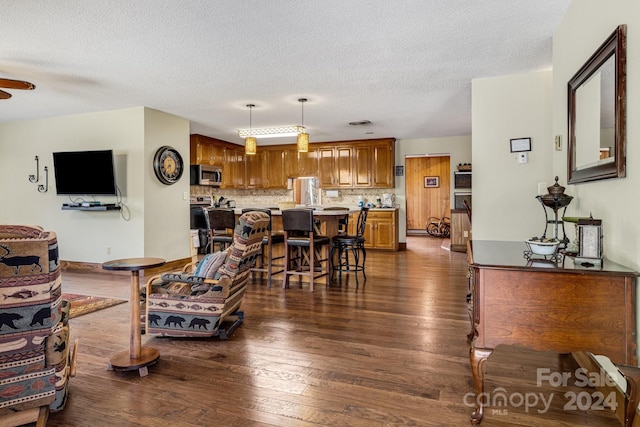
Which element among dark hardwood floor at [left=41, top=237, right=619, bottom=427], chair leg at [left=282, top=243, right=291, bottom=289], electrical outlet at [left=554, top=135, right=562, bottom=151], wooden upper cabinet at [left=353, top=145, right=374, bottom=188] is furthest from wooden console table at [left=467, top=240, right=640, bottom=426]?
wooden upper cabinet at [left=353, top=145, right=374, bottom=188]

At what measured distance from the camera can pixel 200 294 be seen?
2.88 metres

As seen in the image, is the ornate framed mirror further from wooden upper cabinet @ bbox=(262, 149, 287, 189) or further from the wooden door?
the wooden door

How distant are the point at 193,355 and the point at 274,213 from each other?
8.93ft

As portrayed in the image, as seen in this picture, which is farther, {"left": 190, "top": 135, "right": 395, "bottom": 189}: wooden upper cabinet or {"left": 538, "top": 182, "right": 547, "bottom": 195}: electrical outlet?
{"left": 190, "top": 135, "right": 395, "bottom": 189}: wooden upper cabinet

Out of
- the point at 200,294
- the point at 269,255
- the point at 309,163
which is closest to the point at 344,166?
the point at 309,163

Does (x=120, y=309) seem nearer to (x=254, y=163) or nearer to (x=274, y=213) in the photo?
(x=274, y=213)

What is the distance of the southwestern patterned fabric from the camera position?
1545mm

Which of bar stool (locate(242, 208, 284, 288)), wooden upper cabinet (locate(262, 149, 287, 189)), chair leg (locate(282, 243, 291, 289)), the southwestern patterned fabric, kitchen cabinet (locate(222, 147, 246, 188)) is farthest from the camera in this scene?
wooden upper cabinet (locate(262, 149, 287, 189))

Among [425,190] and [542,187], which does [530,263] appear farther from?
[425,190]

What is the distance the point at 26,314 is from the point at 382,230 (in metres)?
6.87

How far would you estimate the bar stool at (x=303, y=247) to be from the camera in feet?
14.6

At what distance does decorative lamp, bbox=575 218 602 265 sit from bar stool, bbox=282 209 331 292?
2.89 meters

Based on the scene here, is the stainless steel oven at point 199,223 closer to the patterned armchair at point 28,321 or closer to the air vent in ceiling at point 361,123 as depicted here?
the air vent in ceiling at point 361,123

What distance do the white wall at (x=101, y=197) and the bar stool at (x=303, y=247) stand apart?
225cm
